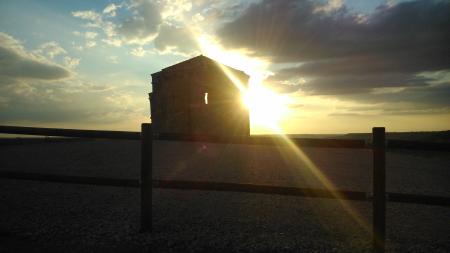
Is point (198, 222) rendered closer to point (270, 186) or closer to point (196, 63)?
point (270, 186)

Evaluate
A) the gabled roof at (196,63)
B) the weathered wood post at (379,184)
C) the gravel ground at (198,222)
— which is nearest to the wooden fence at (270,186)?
the weathered wood post at (379,184)

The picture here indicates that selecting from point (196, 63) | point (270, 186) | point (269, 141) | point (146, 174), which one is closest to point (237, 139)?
point (269, 141)

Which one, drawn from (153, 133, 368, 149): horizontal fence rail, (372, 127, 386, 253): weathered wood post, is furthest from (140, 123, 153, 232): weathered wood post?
(372, 127, 386, 253): weathered wood post

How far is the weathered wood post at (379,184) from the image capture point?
184 inches

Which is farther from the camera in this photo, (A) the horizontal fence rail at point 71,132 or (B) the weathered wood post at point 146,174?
(A) the horizontal fence rail at point 71,132

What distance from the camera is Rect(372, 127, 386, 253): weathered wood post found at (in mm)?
4668

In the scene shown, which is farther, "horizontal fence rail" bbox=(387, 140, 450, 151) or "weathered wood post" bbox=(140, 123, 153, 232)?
"weathered wood post" bbox=(140, 123, 153, 232)

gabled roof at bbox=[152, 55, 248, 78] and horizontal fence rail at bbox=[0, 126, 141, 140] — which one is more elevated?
gabled roof at bbox=[152, 55, 248, 78]

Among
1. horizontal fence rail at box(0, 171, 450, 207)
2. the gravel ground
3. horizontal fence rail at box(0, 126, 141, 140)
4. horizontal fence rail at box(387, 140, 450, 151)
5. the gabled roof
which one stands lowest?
the gravel ground

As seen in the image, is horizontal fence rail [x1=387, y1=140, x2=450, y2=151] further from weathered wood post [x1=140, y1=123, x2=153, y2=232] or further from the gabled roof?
the gabled roof

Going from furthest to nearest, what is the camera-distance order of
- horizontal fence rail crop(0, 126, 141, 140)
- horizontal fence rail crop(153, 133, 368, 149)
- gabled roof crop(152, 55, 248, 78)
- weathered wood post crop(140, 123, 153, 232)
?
1. gabled roof crop(152, 55, 248, 78)
2. horizontal fence rail crop(0, 126, 141, 140)
3. weathered wood post crop(140, 123, 153, 232)
4. horizontal fence rail crop(153, 133, 368, 149)

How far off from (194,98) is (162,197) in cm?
2441

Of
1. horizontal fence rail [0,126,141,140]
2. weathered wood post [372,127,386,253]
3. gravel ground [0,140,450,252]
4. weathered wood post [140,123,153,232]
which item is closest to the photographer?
weathered wood post [372,127,386,253]

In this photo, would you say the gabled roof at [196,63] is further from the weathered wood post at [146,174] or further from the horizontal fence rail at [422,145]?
the horizontal fence rail at [422,145]
